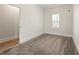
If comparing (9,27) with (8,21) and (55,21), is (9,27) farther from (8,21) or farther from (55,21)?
(55,21)

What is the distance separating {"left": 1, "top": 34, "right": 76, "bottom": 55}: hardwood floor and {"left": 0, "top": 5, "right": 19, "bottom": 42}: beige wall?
0.29 m

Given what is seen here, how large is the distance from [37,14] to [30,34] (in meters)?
0.44

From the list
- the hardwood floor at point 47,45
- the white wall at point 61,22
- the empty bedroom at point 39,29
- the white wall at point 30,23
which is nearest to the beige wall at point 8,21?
the empty bedroom at point 39,29

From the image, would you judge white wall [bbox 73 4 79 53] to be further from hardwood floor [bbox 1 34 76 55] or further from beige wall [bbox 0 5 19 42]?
beige wall [bbox 0 5 19 42]

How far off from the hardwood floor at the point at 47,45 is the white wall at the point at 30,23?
114mm

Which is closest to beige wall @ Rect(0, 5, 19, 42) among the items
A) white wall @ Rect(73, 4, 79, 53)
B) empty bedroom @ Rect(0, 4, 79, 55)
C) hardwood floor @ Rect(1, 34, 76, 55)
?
empty bedroom @ Rect(0, 4, 79, 55)

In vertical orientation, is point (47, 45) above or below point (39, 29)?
below

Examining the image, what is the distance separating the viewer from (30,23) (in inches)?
69.4

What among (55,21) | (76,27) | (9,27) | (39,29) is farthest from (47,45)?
(9,27)

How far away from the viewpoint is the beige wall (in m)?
1.53

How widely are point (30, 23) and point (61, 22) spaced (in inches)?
24.8

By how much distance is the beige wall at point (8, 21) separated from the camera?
1.53 m

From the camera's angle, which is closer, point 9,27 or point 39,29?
point 9,27
